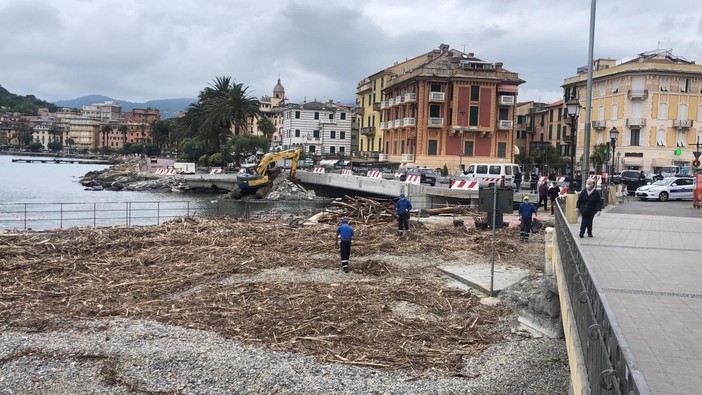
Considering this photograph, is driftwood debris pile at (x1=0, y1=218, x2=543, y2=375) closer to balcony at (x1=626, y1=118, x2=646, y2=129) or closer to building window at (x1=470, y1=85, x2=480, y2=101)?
building window at (x1=470, y1=85, x2=480, y2=101)

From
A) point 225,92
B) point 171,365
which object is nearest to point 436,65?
point 225,92

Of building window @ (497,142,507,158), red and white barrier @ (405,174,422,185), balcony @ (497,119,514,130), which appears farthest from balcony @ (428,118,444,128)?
red and white barrier @ (405,174,422,185)

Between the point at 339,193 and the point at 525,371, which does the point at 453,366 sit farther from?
the point at 339,193

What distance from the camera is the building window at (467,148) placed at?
66.5 m

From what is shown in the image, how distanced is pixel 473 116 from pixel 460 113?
1584 mm

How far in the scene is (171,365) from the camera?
9867 millimetres

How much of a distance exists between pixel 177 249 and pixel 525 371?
13741 millimetres

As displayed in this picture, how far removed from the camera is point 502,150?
222ft

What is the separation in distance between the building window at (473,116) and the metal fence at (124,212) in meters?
21.9

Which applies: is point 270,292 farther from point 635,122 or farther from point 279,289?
point 635,122

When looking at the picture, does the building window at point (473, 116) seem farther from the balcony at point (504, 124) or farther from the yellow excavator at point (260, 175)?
the yellow excavator at point (260, 175)

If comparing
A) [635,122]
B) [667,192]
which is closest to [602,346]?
[667,192]

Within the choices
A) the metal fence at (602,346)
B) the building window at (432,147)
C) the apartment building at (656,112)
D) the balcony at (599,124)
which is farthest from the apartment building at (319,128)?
the metal fence at (602,346)

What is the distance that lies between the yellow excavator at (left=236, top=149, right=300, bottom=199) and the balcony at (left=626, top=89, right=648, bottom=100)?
3788 centimetres
